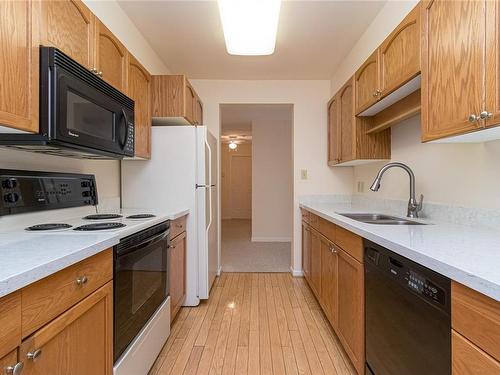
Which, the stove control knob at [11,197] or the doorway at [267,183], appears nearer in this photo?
the stove control knob at [11,197]

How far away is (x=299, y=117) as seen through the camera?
3.34 meters

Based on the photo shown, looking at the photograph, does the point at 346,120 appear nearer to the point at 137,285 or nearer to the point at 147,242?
the point at 147,242

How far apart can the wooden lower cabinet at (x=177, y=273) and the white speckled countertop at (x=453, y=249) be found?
129 centimetres

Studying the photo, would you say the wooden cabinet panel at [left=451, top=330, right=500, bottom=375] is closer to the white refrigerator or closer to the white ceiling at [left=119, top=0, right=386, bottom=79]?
the white refrigerator

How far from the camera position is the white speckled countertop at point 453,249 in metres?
0.67

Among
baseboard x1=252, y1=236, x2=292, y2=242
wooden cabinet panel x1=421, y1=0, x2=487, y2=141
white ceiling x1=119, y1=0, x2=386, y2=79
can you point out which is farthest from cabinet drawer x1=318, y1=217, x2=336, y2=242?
baseboard x1=252, y1=236, x2=292, y2=242

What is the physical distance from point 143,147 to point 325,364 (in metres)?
1.95

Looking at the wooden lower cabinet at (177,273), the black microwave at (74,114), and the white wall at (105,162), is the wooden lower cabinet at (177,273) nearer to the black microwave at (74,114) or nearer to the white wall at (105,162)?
the white wall at (105,162)

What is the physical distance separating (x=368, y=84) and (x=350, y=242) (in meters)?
1.18

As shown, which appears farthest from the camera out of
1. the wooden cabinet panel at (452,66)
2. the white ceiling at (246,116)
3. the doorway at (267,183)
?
the doorway at (267,183)

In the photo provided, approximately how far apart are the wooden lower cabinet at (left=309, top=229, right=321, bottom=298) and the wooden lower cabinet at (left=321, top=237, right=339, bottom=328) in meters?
0.11

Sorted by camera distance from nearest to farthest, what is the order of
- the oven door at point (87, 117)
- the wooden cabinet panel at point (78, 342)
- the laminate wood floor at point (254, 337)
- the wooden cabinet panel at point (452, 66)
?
the wooden cabinet panel at point (78, 342) < the wooden cabinet panel at point (452, 66) < the oven door at point (87, 117) < the laminate wood floor at point (254, 337)

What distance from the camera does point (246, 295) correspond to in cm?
270

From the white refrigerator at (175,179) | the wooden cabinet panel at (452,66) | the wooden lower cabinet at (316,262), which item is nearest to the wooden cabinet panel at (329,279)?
the wooden lower cabinet at (316,262)
